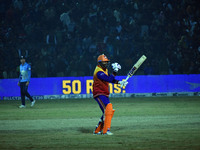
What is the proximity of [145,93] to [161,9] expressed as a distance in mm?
8989

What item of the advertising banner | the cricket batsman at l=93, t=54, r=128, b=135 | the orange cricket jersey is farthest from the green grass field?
the advertising banner

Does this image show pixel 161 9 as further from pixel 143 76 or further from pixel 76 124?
pixel 76 124

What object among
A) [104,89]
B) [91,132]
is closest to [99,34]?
[91,132]

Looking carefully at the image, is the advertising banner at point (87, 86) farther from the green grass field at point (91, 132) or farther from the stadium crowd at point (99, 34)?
the green grass field at point (91, 132)

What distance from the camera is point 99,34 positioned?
2961cm

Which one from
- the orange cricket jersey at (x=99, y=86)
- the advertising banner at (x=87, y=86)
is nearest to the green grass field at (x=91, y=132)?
the orange cricket jersey at (x=99, y=86)

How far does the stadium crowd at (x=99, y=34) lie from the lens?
90.7 ft

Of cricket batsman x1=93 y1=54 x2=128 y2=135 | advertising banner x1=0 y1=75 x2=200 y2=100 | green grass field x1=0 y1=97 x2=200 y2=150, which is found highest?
cricket batsman x1=93 y1=54 x2=128 y2=135

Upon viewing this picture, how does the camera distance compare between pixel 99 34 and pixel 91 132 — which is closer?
pixel 91 132

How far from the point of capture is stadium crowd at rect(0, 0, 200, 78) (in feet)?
90.7

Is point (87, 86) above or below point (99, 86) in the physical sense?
below

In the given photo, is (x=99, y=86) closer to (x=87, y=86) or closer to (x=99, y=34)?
(x=87, y=86)

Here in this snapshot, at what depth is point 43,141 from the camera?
8.67m

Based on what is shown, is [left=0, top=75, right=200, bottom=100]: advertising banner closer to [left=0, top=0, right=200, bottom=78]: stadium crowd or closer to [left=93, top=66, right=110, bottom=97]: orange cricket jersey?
[left=0, top=0, right=200, bottom=78]: stadium crowd
